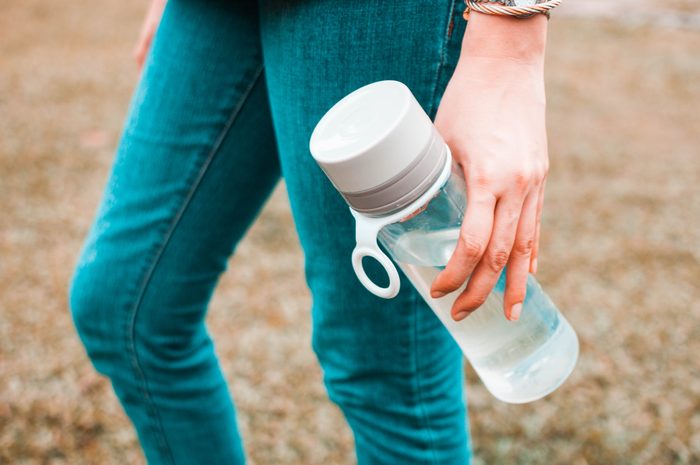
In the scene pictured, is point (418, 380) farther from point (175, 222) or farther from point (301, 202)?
point (175, 222)

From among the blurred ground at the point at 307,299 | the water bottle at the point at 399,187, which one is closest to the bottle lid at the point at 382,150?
the water bottle at the point at 399,187

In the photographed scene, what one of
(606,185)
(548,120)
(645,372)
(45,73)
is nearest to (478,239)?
(645,372)

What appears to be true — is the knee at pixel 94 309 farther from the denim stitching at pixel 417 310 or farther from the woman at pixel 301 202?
the denim stitching at pixel 417 310

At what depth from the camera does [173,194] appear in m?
0.94

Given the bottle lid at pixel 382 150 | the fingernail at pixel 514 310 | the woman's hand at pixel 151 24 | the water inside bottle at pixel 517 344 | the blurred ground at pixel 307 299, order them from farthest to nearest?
the blurred ground at pixel 307 299 → the woman's hand at pixel 151 24 → the water inside bottle at pixel 517 344 → the fingernail at pixel 514 310 → the bottle lid at pixel 382 150

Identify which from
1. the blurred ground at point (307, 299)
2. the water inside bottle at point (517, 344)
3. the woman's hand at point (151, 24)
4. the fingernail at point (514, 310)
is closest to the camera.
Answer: the fingernail at point (514, 310)

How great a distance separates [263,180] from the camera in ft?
3.31

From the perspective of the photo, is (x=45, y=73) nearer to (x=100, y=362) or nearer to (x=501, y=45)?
(x=100, y=362)

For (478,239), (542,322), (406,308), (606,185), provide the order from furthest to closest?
(606,185) < (542,322) < (406,308) < (478,239)

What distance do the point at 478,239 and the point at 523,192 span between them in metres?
0.07

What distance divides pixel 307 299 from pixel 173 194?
1.54m

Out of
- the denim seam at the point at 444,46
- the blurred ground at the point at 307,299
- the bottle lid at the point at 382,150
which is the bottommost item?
the blurred ground at the point at 307,299

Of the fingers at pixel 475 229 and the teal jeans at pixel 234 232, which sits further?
the teal jeans at pixel 234 232

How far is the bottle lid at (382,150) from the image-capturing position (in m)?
0.65
